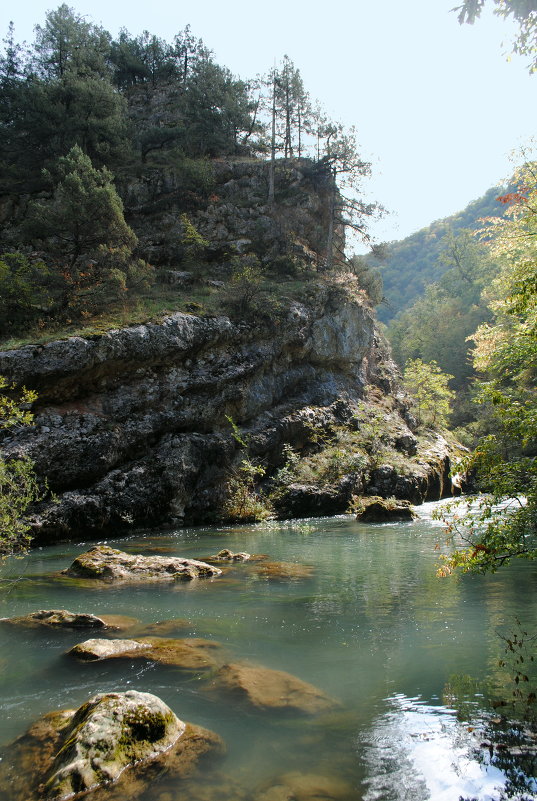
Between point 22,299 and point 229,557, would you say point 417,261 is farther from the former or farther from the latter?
point 229,557

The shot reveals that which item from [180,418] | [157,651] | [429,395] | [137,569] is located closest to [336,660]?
[157,651]

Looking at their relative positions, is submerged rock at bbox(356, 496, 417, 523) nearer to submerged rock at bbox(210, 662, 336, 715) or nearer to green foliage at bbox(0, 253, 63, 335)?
submerged rock at bbox(210, 662, 336, 715)

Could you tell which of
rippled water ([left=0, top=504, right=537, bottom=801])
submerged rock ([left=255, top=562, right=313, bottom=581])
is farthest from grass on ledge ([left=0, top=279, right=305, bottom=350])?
submerged rock ([left=255, top=562, right=313, bottom=581])

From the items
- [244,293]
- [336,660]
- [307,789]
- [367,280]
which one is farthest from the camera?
[367,280]

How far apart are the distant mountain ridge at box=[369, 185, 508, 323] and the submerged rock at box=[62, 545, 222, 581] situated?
9751 cm

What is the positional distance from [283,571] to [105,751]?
8.36 metres

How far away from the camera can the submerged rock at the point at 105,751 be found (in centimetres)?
390

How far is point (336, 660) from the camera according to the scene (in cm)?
656

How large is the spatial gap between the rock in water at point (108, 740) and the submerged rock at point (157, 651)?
1.75 metres

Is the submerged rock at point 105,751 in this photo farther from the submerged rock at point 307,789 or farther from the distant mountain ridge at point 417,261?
the distant mountain ridge at point 417,261

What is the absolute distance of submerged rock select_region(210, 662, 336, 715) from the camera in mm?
5285

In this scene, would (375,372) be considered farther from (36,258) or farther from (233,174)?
(36,258)

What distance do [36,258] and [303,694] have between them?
27.3 meters

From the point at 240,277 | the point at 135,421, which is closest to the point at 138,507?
the point at 135,421
